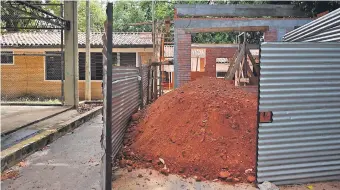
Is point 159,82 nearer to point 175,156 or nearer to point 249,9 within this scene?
→ point 249,9

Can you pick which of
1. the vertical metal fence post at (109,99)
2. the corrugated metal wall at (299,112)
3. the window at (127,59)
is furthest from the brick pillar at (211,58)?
the vertical metal fence post at (109,99)

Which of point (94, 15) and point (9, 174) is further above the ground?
point (94, 15)

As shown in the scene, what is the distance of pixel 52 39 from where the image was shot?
17.1 meters

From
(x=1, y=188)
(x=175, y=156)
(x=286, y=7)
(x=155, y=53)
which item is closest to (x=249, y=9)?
(x=286, y=7)

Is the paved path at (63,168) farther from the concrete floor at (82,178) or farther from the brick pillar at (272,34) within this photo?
the brick pillar at (272,34)

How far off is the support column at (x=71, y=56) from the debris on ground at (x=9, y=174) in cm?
671

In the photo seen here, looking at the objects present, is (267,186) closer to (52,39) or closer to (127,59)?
(127,59)

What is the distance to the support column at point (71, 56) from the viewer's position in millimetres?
11070

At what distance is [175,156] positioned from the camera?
4988 mm

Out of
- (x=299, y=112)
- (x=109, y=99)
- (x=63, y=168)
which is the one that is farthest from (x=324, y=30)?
(x=63, y=168)

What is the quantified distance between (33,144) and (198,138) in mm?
3259

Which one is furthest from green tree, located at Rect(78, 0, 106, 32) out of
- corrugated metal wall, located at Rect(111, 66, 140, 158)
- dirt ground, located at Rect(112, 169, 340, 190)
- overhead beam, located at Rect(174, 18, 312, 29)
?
dirt ground, located at Rect(112, 169, 340, 190)

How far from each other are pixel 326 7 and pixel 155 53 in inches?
272

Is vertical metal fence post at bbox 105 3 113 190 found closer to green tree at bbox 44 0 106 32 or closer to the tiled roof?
the tiled roof
